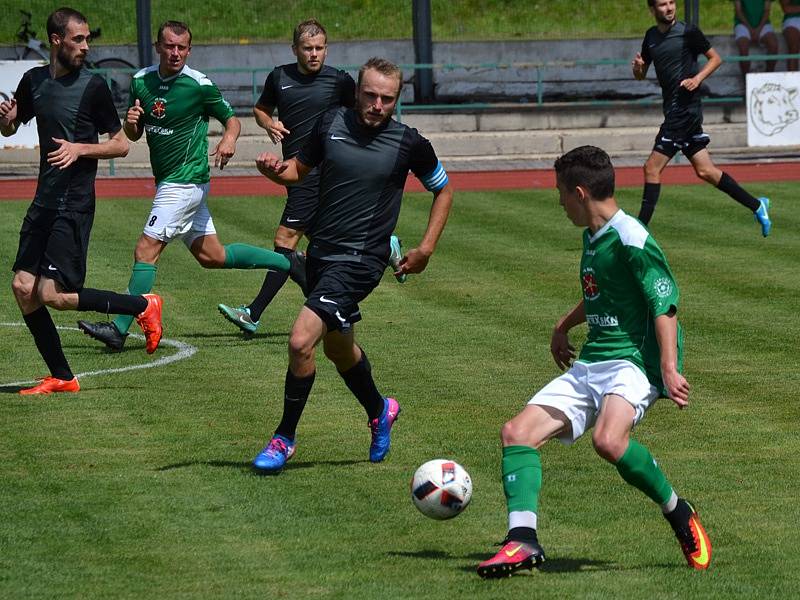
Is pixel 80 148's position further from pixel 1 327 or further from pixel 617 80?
pixel 617 80

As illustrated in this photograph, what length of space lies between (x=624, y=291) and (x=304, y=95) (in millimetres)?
5688

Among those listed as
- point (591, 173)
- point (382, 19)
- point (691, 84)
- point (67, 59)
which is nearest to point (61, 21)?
point (67, 59)

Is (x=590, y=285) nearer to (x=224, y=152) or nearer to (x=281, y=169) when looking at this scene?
(x=281, y=169)

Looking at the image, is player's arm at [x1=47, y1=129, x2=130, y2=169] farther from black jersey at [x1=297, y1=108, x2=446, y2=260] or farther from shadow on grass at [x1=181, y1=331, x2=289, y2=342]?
shadow on grass at [x1=181, y1=331, x2=289, y2=342]

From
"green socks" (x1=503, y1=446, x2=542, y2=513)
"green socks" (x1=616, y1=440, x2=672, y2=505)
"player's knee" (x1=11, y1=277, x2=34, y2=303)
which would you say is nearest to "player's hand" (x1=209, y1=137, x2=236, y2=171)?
"player's knee" (x1=11, y1=277, x2=34, y2=303)

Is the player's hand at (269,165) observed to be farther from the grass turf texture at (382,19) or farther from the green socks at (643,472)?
the grass turf texture at (382,19)

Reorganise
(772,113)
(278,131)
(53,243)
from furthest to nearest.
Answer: (772,113) → (278,131) → (53,243)

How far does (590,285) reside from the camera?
20.5 ft

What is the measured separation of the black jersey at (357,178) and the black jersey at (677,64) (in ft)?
29.4

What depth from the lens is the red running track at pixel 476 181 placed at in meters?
22.4

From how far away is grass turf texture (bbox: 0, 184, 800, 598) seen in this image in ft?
19.5

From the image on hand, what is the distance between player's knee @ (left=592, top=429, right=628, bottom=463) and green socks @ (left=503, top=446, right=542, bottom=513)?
26 centimetres

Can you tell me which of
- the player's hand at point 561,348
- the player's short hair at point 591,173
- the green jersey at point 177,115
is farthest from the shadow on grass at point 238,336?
the player's short hair at point 591,173

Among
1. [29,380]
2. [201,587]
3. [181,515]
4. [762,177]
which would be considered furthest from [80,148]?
[762,177]
